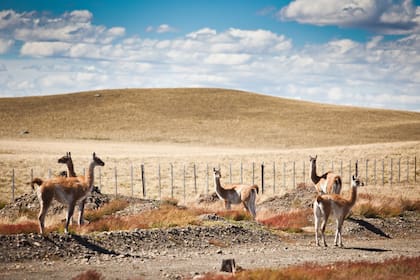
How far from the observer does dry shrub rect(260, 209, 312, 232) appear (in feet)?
69.9

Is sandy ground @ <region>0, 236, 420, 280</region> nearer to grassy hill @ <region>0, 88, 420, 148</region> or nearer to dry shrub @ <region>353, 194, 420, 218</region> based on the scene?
dry shrub @ <region>353, 194, 420, 218</region>

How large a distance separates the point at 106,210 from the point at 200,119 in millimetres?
84329

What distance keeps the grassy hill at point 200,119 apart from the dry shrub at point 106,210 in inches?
2376

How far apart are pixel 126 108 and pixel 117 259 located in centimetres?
10080

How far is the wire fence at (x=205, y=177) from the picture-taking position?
37500 mm

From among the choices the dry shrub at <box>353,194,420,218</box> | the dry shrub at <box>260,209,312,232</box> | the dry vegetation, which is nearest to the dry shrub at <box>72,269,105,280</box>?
the dry vegetation

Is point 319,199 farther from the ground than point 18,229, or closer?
farther from the ground

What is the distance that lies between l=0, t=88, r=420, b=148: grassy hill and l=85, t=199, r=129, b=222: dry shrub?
60.4 metres

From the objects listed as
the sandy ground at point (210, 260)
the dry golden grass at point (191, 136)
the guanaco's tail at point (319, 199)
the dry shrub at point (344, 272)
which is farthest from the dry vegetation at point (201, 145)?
the guanaco's tail at point (319, 199)

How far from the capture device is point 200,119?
4208 inches

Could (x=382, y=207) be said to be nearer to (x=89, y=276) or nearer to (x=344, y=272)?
(x=344, y=272)

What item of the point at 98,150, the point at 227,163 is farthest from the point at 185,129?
the point at 227,163

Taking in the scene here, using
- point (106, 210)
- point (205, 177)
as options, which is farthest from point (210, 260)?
point (205, 177)

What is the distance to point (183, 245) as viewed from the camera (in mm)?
17266
